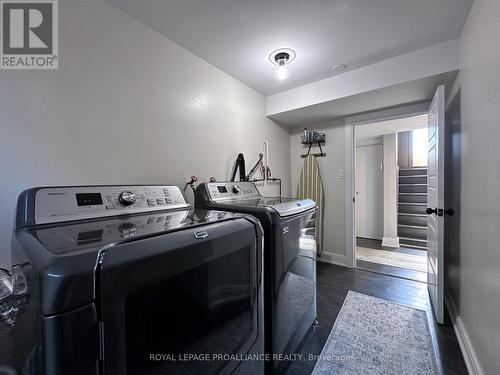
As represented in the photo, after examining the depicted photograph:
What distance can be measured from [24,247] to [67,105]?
2.78 ft

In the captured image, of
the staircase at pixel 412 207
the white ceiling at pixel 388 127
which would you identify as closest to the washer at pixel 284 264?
the white ceiling at pixel 388 127

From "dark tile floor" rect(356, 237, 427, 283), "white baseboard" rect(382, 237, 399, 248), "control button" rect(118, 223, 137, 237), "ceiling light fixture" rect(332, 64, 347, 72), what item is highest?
"ceiling light fixture" rect(332, 64, 347, 72)

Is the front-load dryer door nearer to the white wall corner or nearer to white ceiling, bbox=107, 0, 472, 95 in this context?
white ceiling, bbox=107, 0, 472, 95

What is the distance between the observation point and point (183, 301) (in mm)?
660

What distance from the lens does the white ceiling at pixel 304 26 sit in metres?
1.28

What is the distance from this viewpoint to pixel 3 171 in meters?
0.94

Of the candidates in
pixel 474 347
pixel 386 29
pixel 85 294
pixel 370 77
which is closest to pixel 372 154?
pixel 370 77

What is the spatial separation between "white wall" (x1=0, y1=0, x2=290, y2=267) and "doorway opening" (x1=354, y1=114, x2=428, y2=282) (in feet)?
9.57

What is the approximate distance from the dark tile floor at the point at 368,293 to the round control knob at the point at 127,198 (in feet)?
Answer: 4.45

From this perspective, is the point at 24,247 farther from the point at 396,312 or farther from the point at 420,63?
the point at 420,63

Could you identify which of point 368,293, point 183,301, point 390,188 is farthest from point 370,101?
point 183,301

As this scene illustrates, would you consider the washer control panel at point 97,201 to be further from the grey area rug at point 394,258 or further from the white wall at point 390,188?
the white wall at point 390,188

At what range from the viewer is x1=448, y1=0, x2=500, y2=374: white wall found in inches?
39.9


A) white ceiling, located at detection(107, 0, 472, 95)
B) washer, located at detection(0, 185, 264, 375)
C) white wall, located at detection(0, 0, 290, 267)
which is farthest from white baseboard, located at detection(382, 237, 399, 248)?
washer, located at detection(0, 185, 264, 375)
